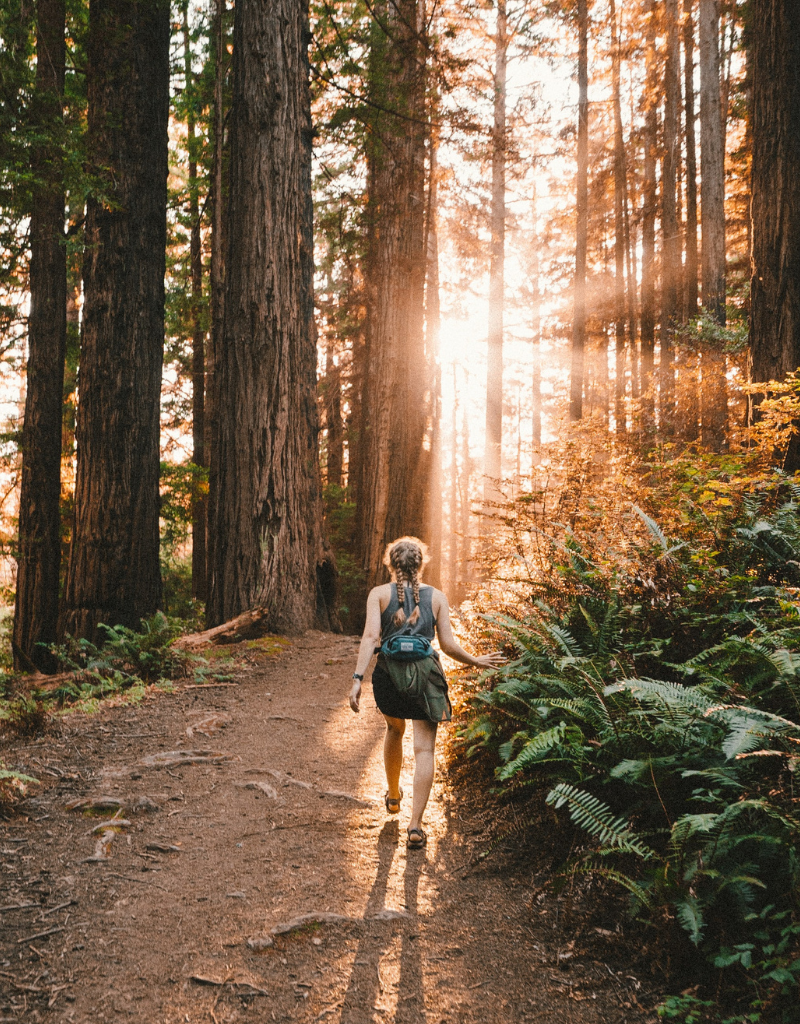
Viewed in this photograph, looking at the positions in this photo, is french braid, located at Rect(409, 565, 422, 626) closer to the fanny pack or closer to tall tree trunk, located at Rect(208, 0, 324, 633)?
the fanny pack

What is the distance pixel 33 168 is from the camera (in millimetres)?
7656

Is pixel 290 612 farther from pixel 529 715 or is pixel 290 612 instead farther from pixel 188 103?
pixel 188 103

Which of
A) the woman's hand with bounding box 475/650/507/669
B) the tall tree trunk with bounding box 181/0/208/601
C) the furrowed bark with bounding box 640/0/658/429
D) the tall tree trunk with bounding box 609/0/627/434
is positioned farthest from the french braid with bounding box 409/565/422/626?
the tall tree trunk with bounding box 609/0/627/434

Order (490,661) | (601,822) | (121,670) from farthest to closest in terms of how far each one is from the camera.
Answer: (121,670), (490,661), (601,822)

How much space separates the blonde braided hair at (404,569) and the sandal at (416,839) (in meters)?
1.26

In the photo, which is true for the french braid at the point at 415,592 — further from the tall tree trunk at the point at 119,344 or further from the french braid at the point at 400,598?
the tall tree trunk at the point at 119,344

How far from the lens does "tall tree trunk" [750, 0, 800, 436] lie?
707 cm

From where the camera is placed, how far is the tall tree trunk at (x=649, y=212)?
20.8 meters

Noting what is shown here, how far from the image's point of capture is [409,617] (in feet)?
14.5

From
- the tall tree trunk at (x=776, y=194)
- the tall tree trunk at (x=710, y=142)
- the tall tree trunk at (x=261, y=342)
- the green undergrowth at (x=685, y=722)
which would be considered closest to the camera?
the green undergrowth at (x=685, y=722)

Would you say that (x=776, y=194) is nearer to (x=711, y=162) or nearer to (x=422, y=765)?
(x=422, y=765)

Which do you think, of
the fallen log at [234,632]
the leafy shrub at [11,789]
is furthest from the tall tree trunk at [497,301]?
the leafy shrub at [11,789]

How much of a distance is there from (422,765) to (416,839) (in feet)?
1.39

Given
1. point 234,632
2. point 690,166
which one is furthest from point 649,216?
point 234,632
